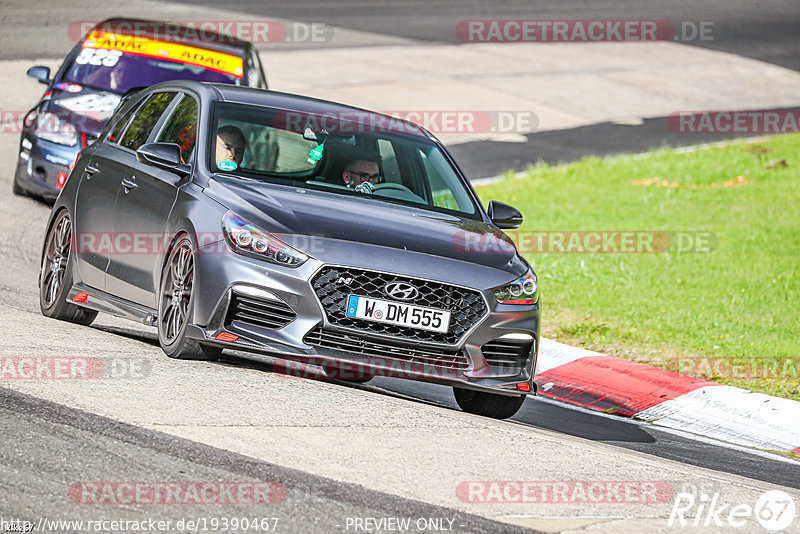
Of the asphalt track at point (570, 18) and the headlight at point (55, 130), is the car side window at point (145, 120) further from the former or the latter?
the asphalt track at point (570, 18)

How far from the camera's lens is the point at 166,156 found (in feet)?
26.1

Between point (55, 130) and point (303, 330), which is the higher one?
point (55, 130)

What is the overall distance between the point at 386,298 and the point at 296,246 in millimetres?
546

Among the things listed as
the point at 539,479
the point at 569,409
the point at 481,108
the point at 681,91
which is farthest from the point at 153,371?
the point at 681,91

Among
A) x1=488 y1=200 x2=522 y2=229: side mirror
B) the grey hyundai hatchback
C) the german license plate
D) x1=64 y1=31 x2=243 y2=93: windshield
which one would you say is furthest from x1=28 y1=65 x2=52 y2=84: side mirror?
the german license plate

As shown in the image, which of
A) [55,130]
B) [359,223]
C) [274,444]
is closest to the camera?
[274,444]

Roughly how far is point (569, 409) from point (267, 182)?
2.71 m

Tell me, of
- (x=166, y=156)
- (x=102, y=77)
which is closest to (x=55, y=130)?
(x=102, y=77)

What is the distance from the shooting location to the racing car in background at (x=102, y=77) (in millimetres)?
13453

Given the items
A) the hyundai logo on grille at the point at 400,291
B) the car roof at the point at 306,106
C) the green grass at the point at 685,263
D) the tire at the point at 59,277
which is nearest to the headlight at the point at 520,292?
the hyundai logo on grille at the point at 400,291

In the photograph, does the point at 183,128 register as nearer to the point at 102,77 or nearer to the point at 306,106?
the point at 306,106

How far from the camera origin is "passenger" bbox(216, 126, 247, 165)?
8164mm

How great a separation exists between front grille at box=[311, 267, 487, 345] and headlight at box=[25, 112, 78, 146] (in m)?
6.97

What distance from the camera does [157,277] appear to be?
7.89 metres
